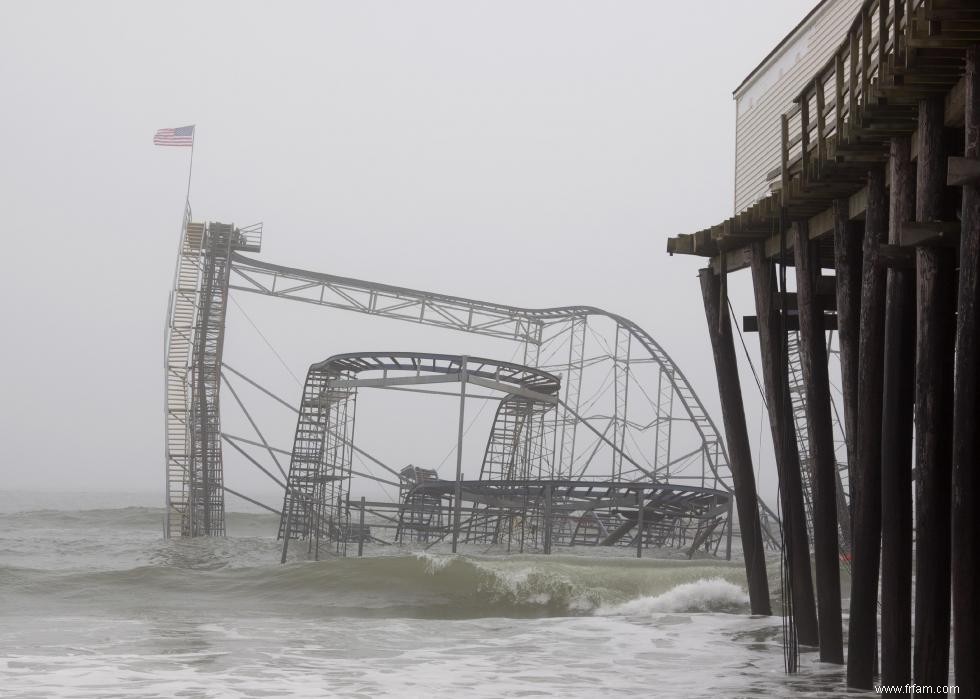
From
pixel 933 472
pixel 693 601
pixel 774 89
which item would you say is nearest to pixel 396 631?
pixel 693 601

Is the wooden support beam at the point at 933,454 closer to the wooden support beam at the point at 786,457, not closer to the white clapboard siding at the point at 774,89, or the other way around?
the wooden support beam at the point at 786,457

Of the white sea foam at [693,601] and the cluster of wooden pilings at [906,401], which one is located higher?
the cluster of wooden pilings at [906,401]

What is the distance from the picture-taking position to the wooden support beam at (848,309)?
8516mm

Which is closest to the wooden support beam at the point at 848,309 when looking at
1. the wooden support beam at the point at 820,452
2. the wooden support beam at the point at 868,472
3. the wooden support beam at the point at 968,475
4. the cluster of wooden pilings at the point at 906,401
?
the cluster of wooden pilings at the point at 906,401

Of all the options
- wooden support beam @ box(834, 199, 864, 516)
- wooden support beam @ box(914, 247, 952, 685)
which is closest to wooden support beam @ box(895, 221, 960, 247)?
wooden support beam @ box(914, 247, 952, 685)

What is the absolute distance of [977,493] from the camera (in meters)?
5.86

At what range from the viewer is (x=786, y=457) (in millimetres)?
10227

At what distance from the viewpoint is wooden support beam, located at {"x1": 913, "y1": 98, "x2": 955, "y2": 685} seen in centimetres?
632

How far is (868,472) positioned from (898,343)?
1.17 meters

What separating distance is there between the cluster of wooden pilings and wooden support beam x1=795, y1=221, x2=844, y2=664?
0.05 ft

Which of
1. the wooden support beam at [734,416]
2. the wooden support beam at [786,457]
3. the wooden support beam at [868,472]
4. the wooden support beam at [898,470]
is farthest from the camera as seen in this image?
the wooden support beam at [734,416]

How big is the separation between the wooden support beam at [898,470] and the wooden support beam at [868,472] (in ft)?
1.51
